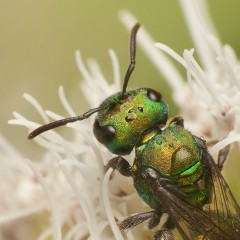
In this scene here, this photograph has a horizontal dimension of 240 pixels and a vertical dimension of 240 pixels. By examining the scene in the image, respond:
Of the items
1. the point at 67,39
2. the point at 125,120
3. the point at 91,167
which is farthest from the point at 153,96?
the point at 67,39

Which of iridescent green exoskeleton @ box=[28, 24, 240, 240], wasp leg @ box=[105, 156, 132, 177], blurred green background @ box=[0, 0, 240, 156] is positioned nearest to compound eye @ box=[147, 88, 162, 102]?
iridescent green exoskeleton @ box=[28, 24, 240, 240]

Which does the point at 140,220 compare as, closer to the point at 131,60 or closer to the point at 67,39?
the point at 131,60

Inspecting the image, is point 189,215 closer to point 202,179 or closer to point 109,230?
point 202,179

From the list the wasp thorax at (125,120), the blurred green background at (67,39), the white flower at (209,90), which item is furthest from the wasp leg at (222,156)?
the blurred green background at (67,39)

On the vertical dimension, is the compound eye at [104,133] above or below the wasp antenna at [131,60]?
below

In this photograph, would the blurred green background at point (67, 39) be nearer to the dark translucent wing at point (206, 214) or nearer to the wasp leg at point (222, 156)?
the wasp leg at point (222, 156)

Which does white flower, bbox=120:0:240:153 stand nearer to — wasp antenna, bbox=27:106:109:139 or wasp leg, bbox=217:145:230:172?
wasp leg, bbox=217:145:230:172
